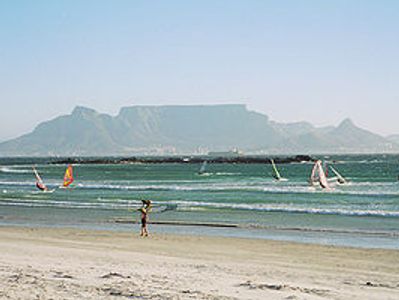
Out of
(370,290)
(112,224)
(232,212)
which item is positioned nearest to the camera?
(370,290)

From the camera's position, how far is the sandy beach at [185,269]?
9352mm

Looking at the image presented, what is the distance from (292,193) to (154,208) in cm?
1026

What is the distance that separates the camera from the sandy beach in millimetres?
9352

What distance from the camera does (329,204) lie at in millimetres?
28188

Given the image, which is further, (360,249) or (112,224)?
(112,224)

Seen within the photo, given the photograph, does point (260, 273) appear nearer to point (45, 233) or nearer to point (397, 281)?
point (397, 281)

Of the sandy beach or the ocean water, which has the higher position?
the ocean water

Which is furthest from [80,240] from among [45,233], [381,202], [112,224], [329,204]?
[381,202]

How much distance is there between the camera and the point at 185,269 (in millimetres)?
11781

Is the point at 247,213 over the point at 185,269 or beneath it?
over

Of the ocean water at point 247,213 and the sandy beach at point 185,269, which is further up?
the ocean water at point 247,213

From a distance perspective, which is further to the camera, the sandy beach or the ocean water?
the ocean water

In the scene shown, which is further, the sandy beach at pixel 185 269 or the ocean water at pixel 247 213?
the ocean water at pixel 247 213

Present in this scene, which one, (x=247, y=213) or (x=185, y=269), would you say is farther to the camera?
(x=247, y=213)
